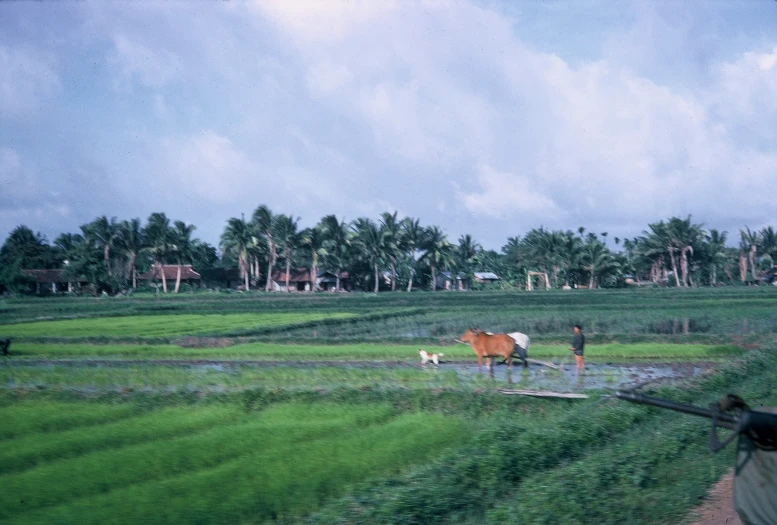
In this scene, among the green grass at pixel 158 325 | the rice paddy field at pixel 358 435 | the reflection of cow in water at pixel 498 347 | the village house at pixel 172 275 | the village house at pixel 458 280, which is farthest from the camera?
the village house at pixel 458 280

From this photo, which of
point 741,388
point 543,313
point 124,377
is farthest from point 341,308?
point 741,388

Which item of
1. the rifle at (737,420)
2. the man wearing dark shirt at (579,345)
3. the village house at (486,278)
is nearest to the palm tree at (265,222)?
the village house at (486,278)

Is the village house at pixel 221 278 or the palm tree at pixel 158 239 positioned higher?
the palm tree at pixel 158 239

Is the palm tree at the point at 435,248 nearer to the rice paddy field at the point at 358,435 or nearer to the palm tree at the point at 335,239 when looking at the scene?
the palm tree at the point at 335,239

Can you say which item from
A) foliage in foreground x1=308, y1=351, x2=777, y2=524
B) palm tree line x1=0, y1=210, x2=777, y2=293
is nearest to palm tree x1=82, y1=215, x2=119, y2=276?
palm tree line x1=0, y1=210, x2=777, y2=293

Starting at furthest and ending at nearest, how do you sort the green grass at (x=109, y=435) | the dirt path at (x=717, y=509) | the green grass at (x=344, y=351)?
the green grass at (x=344, y=351) → the green grass at (x=109, y=435) → the dirt path at (x=717, y=509)

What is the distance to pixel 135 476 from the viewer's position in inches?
277

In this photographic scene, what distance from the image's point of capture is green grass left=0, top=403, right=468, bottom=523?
6.16m

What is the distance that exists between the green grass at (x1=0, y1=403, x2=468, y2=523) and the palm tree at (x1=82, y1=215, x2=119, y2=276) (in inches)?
2034

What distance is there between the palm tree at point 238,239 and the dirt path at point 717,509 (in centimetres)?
5558

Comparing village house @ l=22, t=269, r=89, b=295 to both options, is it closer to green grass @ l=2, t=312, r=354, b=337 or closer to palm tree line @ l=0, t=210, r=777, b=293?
palm tree line @ l=0, t=210, r=777, b=293

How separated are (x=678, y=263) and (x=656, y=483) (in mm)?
65956

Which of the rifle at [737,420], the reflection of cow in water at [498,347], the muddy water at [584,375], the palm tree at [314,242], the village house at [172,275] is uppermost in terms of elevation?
the palm tree at [314,242]

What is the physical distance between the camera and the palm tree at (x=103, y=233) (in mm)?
56231
